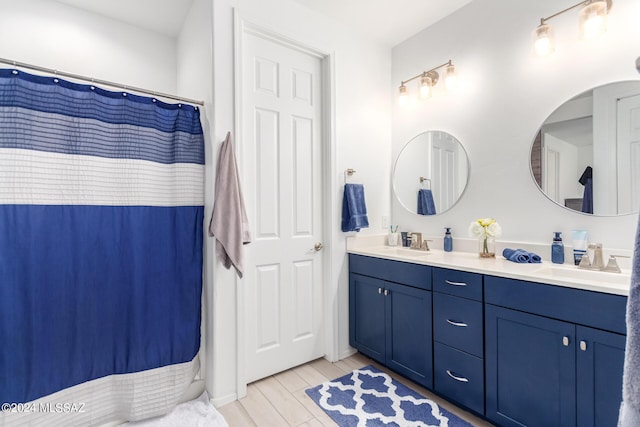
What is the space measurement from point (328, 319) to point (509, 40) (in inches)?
97.5

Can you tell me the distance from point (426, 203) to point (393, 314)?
1.00m

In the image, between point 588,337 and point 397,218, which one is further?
point 397,218

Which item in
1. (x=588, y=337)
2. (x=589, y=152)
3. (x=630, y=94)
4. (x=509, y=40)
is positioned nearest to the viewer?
(x=588, y=337)

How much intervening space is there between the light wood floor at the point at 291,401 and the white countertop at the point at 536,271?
2.90 feet

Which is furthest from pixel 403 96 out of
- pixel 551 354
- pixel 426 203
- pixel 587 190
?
pixel 551 354

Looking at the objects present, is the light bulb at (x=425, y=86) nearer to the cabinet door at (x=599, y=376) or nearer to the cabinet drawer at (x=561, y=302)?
the cabinet drawer at (x=561, y=302)

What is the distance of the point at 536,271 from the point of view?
1.66 metres

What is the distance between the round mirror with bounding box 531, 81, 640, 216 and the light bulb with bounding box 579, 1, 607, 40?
12.0 inches

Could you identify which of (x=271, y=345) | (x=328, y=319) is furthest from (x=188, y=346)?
(x=328, y=319)

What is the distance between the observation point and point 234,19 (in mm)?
1982

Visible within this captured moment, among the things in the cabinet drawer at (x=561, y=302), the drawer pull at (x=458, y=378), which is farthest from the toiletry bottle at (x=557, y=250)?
the drawer pull at (x=458, y=378)

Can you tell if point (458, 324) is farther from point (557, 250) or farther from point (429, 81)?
point (429, 81)

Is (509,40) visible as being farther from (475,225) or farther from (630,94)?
(475,225)

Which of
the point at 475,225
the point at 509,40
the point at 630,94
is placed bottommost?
the point at 475,225
